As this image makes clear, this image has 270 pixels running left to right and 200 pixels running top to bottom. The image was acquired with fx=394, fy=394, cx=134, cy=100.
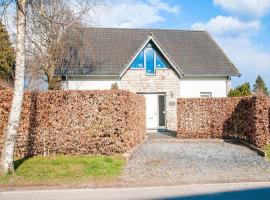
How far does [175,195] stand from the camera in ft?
30.6

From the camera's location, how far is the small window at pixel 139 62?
90.6ft

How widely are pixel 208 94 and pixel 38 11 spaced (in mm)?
18790

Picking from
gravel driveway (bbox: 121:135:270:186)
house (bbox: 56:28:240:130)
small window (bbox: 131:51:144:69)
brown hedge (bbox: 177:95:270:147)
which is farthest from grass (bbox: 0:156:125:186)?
small window (bbox: 131:51:144:69)

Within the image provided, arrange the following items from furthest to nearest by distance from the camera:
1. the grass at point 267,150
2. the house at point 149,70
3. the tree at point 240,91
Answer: the house at point 149,70, the tree at point 240,91, the grass at point 267,150

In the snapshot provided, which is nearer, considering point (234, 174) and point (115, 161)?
point (234, 174)

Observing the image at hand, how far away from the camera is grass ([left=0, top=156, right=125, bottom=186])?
35.8 ft

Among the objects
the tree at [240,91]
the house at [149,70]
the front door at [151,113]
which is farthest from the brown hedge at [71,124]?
the tree at [240,91]

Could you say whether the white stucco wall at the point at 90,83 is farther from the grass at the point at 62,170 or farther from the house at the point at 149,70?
the grass at the point at 62,170

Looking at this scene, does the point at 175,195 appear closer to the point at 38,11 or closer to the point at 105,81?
the point at 38,11

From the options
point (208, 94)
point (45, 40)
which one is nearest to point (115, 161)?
point (45, 40)

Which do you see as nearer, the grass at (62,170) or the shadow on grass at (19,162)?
the grass at (62,170)

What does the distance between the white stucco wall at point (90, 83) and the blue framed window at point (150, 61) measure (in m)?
2.36

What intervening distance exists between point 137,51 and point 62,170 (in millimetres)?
15958

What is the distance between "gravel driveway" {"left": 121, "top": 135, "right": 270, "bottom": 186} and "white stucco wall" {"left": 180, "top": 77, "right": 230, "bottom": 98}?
9.93 m
